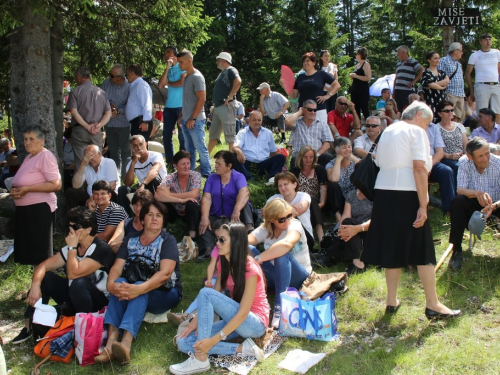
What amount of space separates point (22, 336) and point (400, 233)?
3583mm

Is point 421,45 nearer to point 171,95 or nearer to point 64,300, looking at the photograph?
point 171,95

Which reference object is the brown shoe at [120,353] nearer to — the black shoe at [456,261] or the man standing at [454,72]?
the black shoe at [456,261]

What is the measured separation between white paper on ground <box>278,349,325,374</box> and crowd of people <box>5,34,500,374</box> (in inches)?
9.9

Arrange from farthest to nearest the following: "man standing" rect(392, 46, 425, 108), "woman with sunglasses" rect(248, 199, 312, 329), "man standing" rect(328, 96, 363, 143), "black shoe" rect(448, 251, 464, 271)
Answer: "man standing" rect(392, 46, 425, 108) < "man standing" rect(328, 96, 363, 143) < "black shoe" rect(448, 251, 464, 271) < "woman with sunglasses" rect(248, 199, 312, 329)

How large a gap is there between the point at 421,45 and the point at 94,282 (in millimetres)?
16098

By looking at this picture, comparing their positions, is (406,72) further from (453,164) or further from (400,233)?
(400,233)

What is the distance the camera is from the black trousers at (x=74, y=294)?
5.18 metres

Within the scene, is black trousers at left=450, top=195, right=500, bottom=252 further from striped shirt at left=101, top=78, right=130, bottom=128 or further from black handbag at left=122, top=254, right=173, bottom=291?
striped shirt at left=101, top=78, right=130, bottom=128

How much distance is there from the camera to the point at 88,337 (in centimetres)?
477

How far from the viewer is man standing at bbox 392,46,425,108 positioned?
10.4 meters

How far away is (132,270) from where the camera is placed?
17.0 ft

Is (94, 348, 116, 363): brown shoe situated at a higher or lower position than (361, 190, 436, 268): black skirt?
lower

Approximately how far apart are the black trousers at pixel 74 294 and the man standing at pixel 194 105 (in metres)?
3.77

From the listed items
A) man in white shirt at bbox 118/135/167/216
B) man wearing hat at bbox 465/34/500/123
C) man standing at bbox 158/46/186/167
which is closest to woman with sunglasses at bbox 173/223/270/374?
man in white shirt at bbox 118/135/167/216
